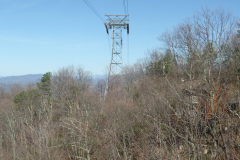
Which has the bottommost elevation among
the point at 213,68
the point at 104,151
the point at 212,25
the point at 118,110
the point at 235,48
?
the point at 104,151

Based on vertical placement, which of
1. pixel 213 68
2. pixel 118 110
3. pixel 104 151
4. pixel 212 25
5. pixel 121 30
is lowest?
pixel 104 151

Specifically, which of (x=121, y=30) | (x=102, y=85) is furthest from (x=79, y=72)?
(x=121, y=30)

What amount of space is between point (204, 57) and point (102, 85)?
48671 mm

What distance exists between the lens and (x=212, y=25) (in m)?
10.4

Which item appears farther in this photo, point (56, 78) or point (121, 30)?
point (56, 78)

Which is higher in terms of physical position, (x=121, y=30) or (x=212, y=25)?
(x=121, y=30)

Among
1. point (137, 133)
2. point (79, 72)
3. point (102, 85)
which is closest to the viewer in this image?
point (137, 133)

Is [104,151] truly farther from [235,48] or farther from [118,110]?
[235,48]

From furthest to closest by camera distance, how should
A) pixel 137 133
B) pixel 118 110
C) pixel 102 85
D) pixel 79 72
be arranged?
pixel 102 85 → pixel 79 72 → pixel 118 110 → pixel 137 133

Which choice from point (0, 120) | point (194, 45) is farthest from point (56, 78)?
point (194, 45)

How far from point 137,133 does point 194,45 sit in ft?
23.0

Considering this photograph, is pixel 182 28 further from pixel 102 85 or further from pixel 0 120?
pixel 102 85

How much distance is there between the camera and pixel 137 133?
543 inches

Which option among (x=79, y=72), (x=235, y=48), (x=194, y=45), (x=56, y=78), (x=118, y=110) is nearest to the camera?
(x=235, y=48)
